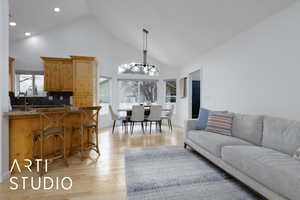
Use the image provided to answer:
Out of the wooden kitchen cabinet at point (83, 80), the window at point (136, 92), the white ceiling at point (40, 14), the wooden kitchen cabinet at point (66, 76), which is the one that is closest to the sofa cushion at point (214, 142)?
the wooden kitchen cabinet at point (83, 80)

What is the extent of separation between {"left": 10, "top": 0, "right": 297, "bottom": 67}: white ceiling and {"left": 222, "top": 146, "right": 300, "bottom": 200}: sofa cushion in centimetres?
222

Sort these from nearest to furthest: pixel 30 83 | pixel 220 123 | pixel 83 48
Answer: pixel 220 123 → pixel 30 83 → pixel 83 48

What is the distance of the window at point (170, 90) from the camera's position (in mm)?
6836

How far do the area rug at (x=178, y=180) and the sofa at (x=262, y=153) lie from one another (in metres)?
0.18

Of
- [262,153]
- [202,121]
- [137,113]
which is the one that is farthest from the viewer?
[137,113]

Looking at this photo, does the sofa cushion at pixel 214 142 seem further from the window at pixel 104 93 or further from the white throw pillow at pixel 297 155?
the window at pixel 104 93

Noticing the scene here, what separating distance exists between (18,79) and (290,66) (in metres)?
7.44

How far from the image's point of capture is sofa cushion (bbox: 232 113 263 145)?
2369 millimetres

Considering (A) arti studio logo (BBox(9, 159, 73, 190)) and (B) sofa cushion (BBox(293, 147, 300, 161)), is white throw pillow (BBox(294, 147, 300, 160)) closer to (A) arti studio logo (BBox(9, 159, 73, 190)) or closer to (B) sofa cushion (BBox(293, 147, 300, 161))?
(B) sofa cushion (BBox(293, 147, 300, 161))

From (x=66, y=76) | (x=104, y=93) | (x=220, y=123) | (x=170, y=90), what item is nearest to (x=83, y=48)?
(x=66, y=76)

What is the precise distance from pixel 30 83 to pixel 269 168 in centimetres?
684

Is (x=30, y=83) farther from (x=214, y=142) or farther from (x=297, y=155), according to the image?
(x=297, y=155)

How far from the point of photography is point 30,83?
5.47 m

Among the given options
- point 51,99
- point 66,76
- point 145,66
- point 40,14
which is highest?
point 40,14
